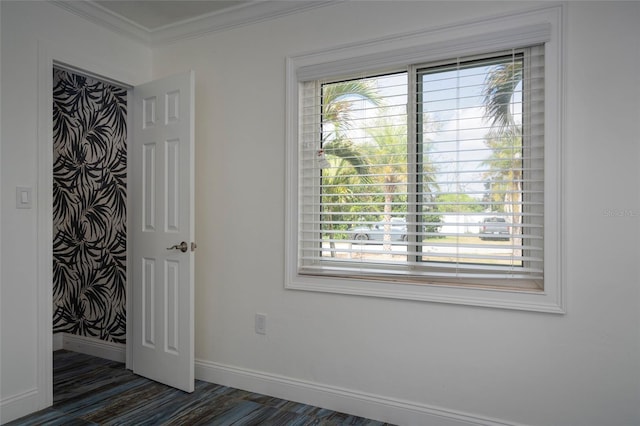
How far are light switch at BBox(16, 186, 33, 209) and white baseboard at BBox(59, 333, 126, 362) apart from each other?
1.43 m

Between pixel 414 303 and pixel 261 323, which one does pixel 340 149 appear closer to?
pixel 414 303

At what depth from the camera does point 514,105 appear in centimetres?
215

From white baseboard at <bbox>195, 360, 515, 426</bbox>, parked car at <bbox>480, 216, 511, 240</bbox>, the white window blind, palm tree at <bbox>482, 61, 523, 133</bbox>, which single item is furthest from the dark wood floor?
palm tree at <bbox>482, 61, 523, 133</bbox>

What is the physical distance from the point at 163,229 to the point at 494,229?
84.8 inches

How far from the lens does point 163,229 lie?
9.34 feet

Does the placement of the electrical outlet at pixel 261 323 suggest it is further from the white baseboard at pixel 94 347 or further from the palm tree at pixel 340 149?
the white baseboard at pixel 94 347

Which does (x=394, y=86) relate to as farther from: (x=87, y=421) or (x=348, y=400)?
(x=87, y=421)

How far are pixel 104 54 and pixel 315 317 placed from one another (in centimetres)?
234

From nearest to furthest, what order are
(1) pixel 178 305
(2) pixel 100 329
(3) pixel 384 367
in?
1. (3) pixel 384 367
2. (1) pixel 178 305
3. (2) pixel 100 329

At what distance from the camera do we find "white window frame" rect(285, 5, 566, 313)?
1.97 m

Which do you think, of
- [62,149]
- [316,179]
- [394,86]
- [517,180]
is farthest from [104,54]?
[517,180]

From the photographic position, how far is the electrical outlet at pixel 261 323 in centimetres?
270

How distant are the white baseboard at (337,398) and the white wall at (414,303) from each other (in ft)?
0.07

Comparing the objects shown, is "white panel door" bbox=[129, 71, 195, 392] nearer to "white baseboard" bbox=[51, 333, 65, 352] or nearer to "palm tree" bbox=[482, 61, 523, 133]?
"white baseboard" bbox=[51, 333, 65, 352]
